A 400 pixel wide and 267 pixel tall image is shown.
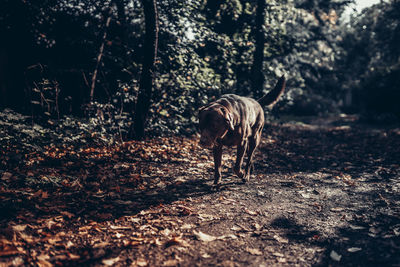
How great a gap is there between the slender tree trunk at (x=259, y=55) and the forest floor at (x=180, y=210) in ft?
19.8

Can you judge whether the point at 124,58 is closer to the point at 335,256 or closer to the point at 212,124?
the point at 212,124

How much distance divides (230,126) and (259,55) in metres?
9.05

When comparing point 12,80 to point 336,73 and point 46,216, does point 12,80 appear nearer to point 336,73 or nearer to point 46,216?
point 46,216

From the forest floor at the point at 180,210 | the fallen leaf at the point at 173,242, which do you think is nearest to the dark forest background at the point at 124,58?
the forest floor at the point at 180,210

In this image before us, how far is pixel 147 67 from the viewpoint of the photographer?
25.8 ft

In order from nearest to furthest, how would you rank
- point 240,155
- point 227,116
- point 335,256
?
point 335,256
point 227,116
point 240,155

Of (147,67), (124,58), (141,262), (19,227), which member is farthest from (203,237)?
(124,58)

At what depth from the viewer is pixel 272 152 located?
923 centimetres

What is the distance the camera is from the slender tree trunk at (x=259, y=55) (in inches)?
493

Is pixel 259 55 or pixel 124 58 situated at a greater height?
pixel 259 55

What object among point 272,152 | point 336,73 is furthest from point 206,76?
point 336,73

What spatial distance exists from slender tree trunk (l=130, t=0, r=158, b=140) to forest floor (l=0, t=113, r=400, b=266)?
2.29 ft

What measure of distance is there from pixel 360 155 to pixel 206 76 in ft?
18.6

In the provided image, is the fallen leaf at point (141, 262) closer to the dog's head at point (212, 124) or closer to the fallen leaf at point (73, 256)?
the fallen leaf at point (73, 256)
